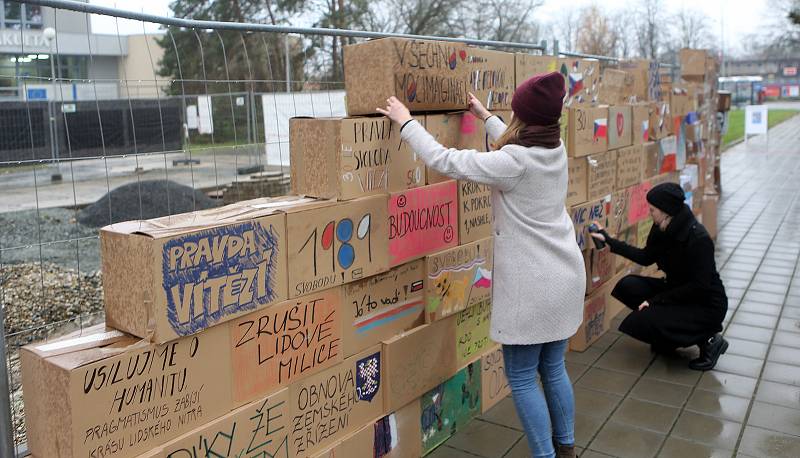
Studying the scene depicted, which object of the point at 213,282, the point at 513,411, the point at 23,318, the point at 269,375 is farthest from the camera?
the point at 23,318

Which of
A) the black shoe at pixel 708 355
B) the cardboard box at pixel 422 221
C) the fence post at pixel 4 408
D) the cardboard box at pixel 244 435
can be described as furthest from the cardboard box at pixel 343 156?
the black shoe at pixel 708 355

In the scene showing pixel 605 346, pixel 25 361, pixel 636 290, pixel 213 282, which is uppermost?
pixel 213 282

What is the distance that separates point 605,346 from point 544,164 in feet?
8.97

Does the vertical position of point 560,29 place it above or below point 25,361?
above

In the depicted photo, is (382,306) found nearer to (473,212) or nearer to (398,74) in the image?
(473,212)

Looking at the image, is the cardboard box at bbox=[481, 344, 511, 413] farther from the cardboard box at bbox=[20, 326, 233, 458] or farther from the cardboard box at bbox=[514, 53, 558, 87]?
the cardboard box at bbox=[20, 326, 233, 458]

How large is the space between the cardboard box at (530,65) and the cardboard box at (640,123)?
159 cm

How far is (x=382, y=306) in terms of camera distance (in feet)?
Answer: 11.1

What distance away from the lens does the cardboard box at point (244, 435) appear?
2.48 meters

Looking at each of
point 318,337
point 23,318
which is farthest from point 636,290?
point 23,318

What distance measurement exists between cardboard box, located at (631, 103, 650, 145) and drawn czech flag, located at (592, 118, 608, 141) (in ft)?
2.47

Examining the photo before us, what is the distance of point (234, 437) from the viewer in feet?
8.73

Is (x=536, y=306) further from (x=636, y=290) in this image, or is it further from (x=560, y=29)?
(x=560, y=29)

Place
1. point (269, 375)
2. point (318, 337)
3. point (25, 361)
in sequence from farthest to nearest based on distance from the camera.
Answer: point (318, 337)
point (269, 375)
point (25, 361)
